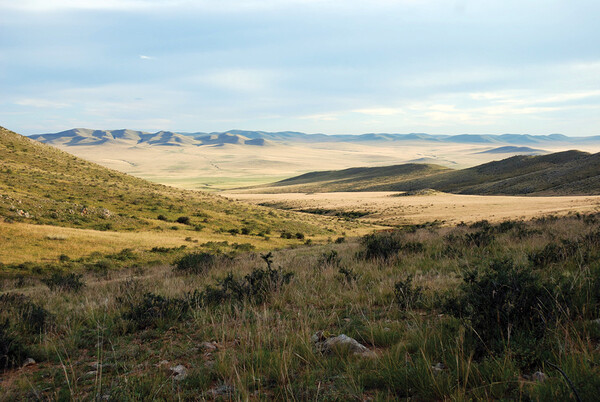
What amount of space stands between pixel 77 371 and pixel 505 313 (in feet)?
15.5

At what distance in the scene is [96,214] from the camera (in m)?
35.6

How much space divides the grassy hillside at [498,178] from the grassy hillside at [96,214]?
61.5m

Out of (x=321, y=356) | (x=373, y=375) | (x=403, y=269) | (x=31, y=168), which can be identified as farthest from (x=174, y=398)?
(x=31, y=168)

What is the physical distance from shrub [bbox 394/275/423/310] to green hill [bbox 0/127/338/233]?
31.2m

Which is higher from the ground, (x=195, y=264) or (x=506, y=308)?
(x=506, y=308)

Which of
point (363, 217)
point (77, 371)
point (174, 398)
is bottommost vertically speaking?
point (363, 217)

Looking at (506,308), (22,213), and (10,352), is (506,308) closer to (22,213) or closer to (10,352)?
(10,352)

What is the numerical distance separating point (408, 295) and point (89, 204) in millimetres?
42035

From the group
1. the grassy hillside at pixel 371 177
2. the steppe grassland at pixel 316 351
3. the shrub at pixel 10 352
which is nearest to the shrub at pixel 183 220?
the steppe grassland at pixel 316 351

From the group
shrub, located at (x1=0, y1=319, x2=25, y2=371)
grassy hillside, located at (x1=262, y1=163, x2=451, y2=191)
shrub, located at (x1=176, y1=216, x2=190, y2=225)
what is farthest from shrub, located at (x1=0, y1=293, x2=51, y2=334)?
grassy hillside, located at (x1=262, y1=163, x2=451, y2=191)

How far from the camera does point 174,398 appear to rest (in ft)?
10.2

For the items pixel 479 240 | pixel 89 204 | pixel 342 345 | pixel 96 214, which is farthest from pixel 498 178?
pixel 342 345

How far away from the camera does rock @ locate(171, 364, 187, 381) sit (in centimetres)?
361

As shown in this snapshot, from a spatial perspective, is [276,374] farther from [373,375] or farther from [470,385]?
[470,385]
